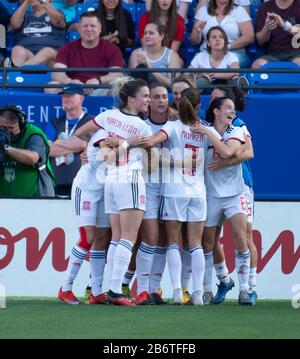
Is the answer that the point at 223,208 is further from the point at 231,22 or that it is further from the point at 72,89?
the point at 231,22

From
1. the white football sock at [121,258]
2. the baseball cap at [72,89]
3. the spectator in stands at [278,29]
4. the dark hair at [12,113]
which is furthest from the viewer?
the spectator in stands at [278,29]

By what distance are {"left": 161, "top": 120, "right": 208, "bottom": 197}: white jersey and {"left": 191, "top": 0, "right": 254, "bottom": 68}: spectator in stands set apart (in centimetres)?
420

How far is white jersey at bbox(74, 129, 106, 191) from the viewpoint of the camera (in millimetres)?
10250

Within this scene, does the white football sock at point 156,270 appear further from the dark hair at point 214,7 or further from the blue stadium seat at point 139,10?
the blue stadium seat at point 139,10

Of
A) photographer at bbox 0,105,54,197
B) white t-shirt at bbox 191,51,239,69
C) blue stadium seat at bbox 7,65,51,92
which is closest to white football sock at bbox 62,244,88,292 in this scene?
photographer at bbox 0,105,54,197

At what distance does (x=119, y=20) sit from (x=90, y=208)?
15.4ft

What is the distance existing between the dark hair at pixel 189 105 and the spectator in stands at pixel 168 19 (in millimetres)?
4204

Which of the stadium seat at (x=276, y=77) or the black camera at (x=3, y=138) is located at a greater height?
the stadium seat at (x=276, y=77)

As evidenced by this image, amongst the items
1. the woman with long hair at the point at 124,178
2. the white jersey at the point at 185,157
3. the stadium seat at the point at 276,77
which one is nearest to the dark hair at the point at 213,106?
the white jersey at the point at 185,157

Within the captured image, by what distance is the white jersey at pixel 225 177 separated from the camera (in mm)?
10273

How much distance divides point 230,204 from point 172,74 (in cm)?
305

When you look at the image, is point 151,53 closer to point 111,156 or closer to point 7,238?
point 7,238

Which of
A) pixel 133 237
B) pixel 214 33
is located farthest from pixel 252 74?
pixel 133 237
